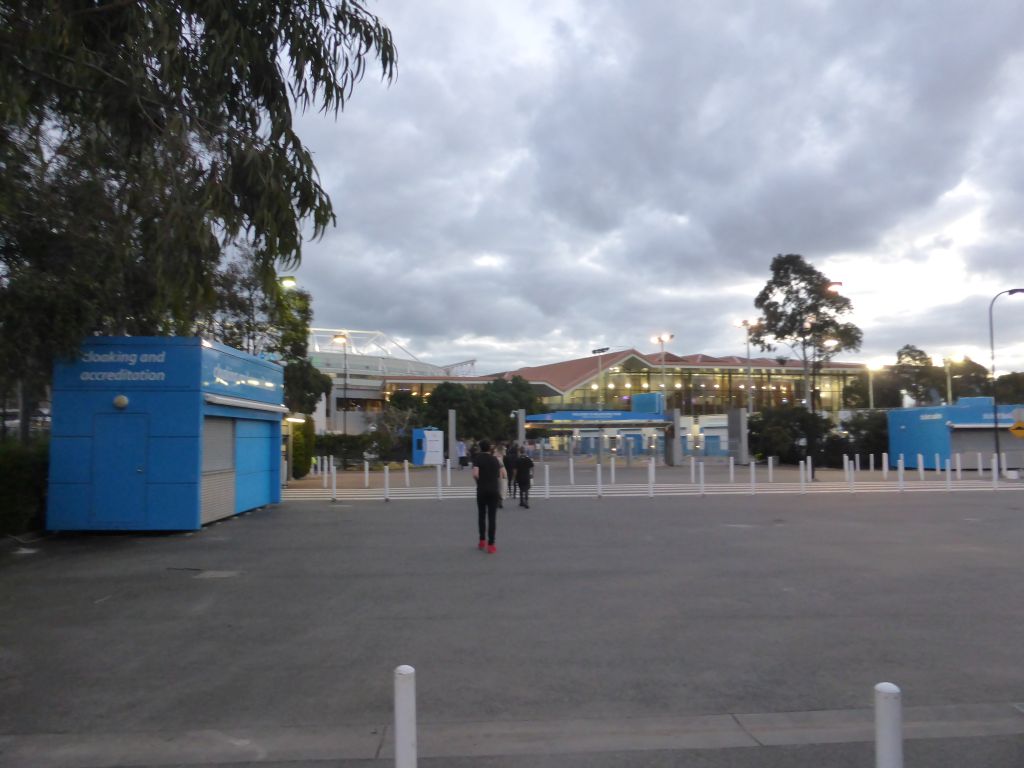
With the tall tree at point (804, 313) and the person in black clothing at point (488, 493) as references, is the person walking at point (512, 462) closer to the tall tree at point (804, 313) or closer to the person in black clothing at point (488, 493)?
the person in black clothing at point (488, 493)

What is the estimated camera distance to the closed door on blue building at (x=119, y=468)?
1495 centimetres

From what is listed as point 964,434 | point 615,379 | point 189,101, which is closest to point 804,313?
point 964,434

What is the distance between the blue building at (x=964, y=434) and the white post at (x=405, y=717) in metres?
45.2

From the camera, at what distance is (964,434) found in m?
45.7

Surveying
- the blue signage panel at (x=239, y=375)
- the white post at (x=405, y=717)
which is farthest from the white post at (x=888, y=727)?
the blue signage panel at (x=239, y=375)

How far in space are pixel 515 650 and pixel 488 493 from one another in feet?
18.1

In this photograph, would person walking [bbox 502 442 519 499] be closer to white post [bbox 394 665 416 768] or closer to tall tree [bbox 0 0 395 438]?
tall tree [bbox 0 0 395 438]


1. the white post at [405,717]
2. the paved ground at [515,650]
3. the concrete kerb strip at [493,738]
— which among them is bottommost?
the concrete kerb strip at [493,738]

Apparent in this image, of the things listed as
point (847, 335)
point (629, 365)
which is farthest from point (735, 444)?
point (629, 365)

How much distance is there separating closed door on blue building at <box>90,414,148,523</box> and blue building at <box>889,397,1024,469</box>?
3947cm

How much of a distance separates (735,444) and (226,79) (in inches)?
1754

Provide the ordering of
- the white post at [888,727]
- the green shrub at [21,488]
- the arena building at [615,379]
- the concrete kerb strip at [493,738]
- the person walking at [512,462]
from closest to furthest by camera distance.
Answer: the white post at [888,727]
the concrete kerb strip at [493,738]
the green shrub at [21,488]
the person walking at [512,462]
the arena building at [615,379]

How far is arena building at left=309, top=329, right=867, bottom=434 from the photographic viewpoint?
85.1m

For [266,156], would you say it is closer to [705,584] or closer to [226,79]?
[226,79]
